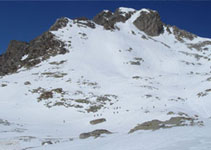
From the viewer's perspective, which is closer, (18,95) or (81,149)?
(81,149)

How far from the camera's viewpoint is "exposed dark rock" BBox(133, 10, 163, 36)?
282 feet

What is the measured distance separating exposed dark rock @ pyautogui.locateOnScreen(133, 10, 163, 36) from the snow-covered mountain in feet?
1.48

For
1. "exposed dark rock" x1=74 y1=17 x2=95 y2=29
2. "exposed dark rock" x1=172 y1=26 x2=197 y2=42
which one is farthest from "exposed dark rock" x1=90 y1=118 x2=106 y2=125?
"exposed dark rock" x1=172 y1=26 x2=197 y2=42

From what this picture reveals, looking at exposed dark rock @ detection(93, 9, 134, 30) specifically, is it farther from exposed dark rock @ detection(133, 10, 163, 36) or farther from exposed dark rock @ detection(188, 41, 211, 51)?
exposed dark rock @ detection(188, 41, 211, 51)

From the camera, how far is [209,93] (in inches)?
1113

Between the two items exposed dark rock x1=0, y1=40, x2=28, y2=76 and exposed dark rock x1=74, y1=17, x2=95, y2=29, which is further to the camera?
exposed dark rock x1=74, y1=17, x2=95, y2=29

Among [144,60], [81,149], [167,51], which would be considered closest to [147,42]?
[167,51]

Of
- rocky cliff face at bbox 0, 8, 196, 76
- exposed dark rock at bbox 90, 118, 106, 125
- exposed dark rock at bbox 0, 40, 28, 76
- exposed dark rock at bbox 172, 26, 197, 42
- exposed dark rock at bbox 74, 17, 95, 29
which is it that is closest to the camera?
exposed dark rock at bbox 90, 118, 106, 125

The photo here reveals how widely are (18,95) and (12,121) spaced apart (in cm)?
1060

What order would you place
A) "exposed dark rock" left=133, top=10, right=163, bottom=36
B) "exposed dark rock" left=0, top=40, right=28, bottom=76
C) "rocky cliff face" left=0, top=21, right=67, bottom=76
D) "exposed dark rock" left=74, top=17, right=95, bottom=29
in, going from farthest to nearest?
"exposed dark rock" left=133, top=10, right=163, bottom=36
"exposed dark rock" left=74, top=17, right=95, bottom=29
"exposed dark rock" left=0, top=40, right=28, bottom=76
"rocky cliff face" left=0, top=21, right=67, bottom=76

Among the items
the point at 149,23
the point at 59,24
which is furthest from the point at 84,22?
the point at 149,23

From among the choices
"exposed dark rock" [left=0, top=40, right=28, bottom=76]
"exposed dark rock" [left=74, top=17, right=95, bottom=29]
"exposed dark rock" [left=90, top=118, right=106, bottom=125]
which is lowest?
"exposed dark rock" [left=90, top=118, right=106, bottom=125]

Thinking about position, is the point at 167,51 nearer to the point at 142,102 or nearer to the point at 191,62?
the point at 191,62

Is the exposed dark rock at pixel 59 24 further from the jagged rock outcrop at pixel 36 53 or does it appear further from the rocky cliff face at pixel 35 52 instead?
the jagged rock outcrop at pixel 36 53
